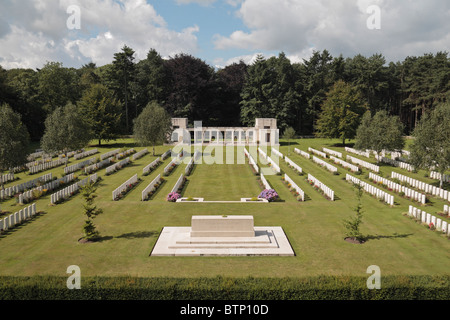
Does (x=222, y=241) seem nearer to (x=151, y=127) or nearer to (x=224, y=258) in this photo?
(x=224, y=258)

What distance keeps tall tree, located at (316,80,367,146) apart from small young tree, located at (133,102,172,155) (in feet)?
104

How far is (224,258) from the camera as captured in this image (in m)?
16.2

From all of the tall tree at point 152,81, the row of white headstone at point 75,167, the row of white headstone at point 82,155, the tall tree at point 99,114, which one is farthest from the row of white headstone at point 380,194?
the tall tree at point 152,81

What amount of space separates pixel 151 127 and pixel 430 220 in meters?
40.3

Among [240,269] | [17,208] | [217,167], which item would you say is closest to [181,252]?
[240,269]

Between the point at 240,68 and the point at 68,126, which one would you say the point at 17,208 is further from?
the point at 240,68

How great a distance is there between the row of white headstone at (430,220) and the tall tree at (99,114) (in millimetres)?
52967

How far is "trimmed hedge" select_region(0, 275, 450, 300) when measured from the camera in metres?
11.3

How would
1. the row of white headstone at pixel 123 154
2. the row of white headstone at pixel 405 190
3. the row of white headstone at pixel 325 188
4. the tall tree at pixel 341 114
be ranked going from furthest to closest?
the tall tree at pixel 341 114 → the row of white headstone at pixel 123 154 → the row of white headstone at pixel 325 188 → the row of white headstone at pixel 405 190

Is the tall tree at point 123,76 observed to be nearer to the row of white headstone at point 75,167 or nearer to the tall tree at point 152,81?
the tall tree at point 152,81

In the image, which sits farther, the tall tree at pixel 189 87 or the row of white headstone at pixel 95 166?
the tall tree at pixel 189 87

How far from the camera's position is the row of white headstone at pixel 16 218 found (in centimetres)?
1952

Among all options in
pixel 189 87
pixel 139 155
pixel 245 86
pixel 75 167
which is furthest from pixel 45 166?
pixel 245 86

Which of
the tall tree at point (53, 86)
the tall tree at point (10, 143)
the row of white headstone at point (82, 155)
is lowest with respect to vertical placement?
the row of white headstone at point (82, 155)
